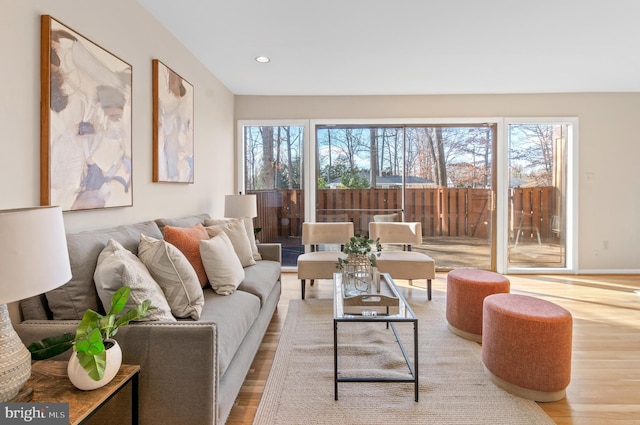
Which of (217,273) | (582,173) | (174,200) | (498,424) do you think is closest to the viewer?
(498,424)

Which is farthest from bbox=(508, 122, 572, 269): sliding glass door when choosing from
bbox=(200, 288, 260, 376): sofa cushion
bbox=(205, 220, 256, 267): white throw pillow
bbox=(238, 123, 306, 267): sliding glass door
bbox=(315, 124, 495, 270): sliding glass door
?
bbox=(200, 288, 260, 376): sofa cushion

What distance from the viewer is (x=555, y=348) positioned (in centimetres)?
191

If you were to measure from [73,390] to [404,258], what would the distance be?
3.14m

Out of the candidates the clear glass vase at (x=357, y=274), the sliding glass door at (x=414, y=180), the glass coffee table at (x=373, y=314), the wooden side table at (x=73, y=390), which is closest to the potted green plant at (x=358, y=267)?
the clear glass vase at (x=357, y=274)

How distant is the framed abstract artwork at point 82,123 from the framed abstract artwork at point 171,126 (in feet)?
1.17

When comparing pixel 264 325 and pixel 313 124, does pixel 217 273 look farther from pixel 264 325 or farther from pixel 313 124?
pixel 313 124

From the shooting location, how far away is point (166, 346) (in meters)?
1.39

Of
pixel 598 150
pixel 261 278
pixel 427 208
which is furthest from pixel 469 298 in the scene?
pixel 598 150

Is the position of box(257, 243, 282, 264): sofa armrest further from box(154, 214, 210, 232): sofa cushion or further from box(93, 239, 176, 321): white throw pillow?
box(93, 239, 176, 321): white throw pillow

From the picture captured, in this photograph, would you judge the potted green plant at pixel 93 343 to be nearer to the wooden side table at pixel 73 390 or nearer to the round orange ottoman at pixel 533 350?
the wooden side table at pixel 73 390

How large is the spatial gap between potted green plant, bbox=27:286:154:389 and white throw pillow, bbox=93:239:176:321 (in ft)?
0.62

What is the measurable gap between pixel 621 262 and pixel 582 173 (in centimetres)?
137

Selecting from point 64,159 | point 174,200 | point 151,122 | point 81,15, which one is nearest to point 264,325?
point 174,200

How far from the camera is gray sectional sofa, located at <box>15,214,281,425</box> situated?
1390 millimetres
